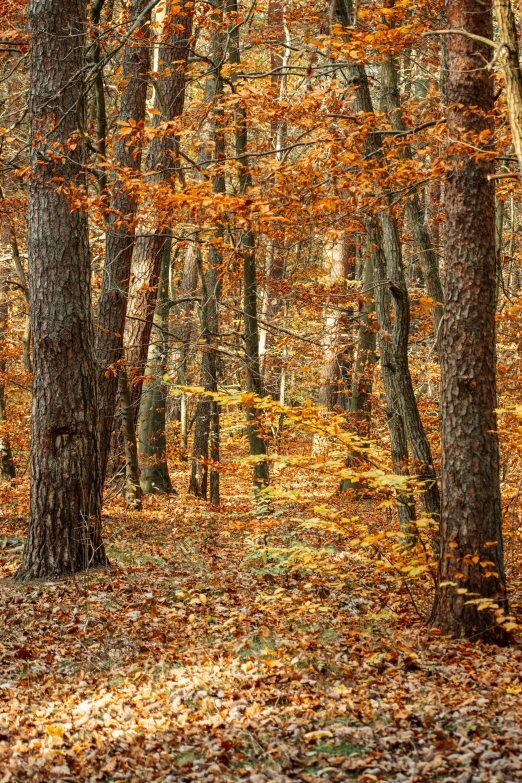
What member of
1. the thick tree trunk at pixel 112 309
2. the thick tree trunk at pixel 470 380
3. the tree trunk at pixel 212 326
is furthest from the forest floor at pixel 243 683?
the tree trunk at pixel 212 326

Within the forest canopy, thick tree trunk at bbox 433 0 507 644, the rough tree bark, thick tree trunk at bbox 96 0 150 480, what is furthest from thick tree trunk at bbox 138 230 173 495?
thick tree trunk at bbox 433 0 507 644

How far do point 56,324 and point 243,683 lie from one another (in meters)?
4.35

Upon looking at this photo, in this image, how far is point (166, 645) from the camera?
253 inches

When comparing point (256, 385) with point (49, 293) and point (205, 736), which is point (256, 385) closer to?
point (49, 293)

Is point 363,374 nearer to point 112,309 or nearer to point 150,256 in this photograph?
point 150,256

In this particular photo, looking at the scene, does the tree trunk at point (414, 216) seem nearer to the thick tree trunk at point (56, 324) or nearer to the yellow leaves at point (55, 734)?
the thick tree trunk at point (56, 324)

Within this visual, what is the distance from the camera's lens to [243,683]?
5.49 meters

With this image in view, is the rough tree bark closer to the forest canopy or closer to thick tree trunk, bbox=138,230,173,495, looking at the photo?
the forest canopy

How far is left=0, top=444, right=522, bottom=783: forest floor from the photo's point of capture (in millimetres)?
4363

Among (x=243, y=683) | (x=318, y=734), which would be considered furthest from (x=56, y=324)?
(x=318, y=734)

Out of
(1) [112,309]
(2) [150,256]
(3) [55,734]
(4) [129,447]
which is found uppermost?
(2) [150,256]

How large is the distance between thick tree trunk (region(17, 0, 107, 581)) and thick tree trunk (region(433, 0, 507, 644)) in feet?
13.1

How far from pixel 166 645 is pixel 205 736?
177 centimetres

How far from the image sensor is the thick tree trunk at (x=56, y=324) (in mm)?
7895
